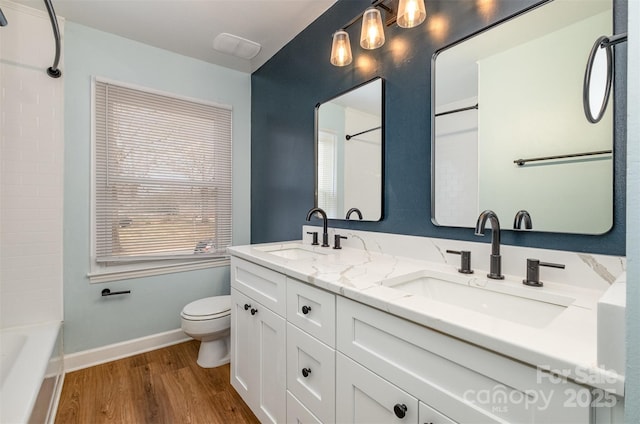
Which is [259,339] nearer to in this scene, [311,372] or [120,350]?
[311,372]

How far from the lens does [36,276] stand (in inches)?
76.5

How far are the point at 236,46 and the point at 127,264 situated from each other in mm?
1931

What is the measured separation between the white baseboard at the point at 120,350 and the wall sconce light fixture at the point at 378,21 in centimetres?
245

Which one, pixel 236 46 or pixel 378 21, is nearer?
pixel 378 21

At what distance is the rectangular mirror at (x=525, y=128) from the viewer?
0.92 metres

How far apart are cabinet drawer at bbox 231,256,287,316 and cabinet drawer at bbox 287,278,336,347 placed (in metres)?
0.07

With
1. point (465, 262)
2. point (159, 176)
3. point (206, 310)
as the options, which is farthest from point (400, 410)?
point (159, 176)

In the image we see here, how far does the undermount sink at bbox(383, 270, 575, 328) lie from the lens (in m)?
0.89

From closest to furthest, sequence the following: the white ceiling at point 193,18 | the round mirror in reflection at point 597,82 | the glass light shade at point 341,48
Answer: the round mirror in reflection at point 597,82, the glass light shade at point 341,48, the white ceiling at point 193,18

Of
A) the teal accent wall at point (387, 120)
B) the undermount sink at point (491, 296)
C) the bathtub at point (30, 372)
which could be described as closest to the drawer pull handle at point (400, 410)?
the undermount sink at point (491, 296)

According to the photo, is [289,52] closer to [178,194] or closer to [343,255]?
[178,194]

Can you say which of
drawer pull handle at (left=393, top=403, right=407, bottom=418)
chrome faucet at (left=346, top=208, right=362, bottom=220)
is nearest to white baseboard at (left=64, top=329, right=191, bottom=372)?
chrome faucet at (left=346, top=208, right=362, bottom=220)

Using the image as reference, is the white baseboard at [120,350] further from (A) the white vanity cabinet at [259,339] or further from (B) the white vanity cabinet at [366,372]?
(B) the white vanity cabinet at [366,372]

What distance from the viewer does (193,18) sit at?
2.01 metres
